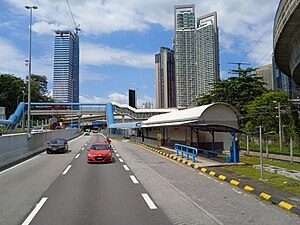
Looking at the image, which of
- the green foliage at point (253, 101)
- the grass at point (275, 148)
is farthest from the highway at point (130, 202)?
the green foliage at point (253, 101)

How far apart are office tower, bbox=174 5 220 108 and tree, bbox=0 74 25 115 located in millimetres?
49656

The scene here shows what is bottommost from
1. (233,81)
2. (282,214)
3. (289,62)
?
(282,214)

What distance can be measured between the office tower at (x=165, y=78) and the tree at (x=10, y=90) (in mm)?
44343

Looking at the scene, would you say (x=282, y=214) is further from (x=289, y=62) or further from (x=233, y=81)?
(x=233, y=81)

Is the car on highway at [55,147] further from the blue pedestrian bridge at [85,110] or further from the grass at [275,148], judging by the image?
the blue pedestrian bridge at [85,110]

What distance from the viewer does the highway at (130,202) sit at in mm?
7293

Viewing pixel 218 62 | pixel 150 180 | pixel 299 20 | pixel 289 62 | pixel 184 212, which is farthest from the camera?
pixel 218 62

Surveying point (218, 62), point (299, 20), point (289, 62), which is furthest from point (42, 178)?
point (218, 62)

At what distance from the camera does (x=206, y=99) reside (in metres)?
57.5

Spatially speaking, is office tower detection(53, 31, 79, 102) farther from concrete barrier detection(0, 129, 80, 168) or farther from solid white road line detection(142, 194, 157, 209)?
solid white road line detection(142, 194, 157, 209)

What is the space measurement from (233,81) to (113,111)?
46.0 metres

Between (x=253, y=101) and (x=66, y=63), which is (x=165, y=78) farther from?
(x=253, y=101)

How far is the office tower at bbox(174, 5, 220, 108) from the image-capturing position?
63.3m

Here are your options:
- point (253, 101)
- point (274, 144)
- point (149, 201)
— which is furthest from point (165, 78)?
point (149, 201)
